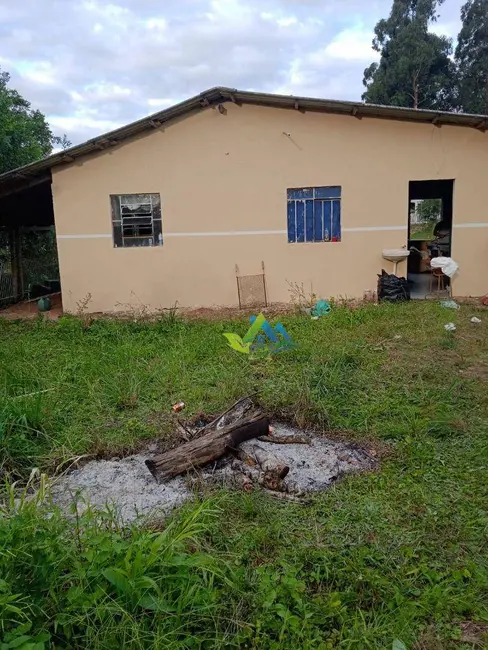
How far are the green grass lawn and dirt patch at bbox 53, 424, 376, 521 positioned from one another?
0.16 metres

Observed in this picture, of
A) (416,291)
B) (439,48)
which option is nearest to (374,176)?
(416,291)

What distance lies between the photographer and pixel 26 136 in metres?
13.8

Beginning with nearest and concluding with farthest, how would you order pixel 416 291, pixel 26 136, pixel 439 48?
pixel 416 291 → pixel 26 136 → pixel 439 48

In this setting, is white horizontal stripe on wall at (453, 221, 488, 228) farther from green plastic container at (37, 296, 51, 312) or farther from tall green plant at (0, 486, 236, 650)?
green plastic container at (37, 296, 51, 312)

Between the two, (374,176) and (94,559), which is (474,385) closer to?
(94,559)

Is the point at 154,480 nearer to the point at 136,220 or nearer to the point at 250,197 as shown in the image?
the point at 250,197

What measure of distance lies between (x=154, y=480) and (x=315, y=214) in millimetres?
6991

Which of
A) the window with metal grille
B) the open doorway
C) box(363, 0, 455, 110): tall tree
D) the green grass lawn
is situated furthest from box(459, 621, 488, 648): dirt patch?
box(363, 0, 455, 110): tall tree

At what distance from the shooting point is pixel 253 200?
9.22 metres

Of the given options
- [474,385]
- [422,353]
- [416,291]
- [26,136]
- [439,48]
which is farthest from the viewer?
[439,48]

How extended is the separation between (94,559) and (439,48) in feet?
96.4

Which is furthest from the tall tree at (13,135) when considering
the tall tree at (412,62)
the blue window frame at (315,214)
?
the tall tree at (412,62)

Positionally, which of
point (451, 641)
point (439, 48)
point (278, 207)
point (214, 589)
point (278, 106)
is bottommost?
point (451, 641)

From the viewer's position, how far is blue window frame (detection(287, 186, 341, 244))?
9.09 m
